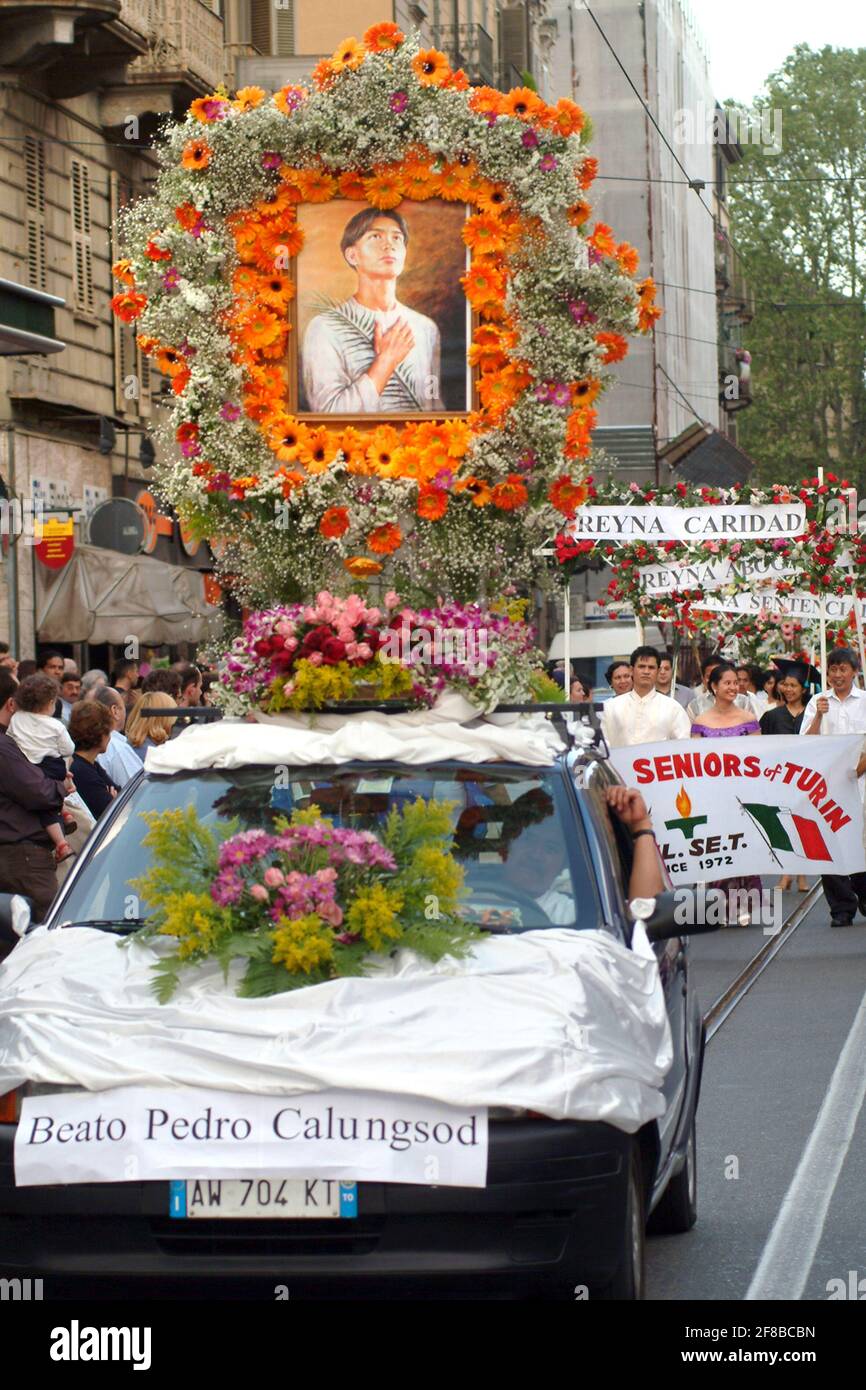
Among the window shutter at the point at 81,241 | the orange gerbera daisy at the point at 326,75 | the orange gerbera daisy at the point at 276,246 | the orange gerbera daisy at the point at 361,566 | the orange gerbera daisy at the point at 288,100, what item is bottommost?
the orange gerbera daisy at the point at 361,566

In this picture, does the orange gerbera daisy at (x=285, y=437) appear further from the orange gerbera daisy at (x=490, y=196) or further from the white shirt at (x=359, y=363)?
the orange gerbera daisy at (x=490, y=196)

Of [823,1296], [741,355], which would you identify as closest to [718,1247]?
[823,1296]

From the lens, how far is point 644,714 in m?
16.1

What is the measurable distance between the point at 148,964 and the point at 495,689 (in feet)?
5.83

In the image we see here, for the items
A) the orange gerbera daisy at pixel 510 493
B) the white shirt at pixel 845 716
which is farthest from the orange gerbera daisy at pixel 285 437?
the white shirt at pixel 845 716

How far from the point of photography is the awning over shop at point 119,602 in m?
20.9

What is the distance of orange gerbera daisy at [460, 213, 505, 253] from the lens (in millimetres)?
9148

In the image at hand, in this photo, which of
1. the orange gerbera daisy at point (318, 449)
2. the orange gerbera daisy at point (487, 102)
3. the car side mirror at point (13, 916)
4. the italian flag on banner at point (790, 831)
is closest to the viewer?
the car side mirror at point (13, 916)

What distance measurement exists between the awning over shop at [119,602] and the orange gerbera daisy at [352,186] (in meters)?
11.5

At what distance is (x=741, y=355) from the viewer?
7144cm

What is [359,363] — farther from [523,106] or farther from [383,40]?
[383,40]

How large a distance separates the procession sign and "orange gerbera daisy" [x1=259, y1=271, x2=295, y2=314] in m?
6.07

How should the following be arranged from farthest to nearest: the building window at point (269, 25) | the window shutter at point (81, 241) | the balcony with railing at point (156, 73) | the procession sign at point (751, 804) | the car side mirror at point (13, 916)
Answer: the building window at point (269, 25)
the balcony with railing at point (156, 73)
the window shutter at point (81, 241)
the procession sign at point (751, 804)
the car side mirror at point (13, 916)
